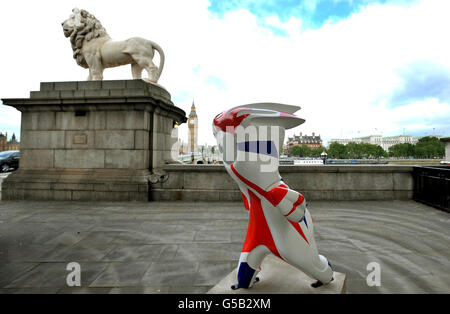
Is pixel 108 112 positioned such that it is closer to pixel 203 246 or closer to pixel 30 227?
pixel 30 227

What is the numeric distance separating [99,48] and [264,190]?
8596 mm

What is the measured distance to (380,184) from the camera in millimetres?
7902

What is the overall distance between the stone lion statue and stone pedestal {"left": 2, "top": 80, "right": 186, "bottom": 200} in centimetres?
73

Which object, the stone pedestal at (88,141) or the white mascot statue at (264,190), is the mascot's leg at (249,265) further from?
the stone pedestal at (88,141)

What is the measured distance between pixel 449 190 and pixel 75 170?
10521mm

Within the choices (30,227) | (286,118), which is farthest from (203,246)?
(30,227)

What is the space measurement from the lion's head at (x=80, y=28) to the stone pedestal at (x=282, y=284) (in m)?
9.19

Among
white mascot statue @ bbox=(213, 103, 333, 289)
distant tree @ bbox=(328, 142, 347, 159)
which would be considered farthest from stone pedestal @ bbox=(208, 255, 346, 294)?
distant tree @ bbox=(328, 142, 347, 159)

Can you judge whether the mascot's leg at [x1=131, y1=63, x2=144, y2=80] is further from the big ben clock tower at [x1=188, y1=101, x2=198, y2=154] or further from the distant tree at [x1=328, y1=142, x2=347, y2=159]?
the distant tree at [x1=328, y1=142, x2=347, y2=159]

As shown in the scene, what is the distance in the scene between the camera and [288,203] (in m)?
2.17

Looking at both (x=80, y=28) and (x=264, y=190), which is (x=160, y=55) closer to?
(x=80, y=28)

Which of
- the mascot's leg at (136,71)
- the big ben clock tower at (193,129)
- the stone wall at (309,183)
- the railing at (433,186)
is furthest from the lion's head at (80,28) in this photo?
the big ben clock tower at (193,129)

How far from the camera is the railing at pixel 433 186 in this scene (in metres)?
6.58
